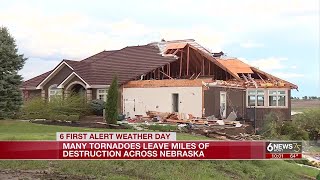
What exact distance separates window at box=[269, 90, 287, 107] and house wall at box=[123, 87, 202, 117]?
765 cm

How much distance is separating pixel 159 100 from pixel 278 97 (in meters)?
9.48

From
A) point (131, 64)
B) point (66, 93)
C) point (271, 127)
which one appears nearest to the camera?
point (271, 127)

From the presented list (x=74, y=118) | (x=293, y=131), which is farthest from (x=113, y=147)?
(x=293, y=131)

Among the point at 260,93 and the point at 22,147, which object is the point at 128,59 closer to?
the point at 260,93

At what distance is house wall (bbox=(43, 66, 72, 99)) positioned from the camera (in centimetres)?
3163

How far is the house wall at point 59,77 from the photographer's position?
3163 cm

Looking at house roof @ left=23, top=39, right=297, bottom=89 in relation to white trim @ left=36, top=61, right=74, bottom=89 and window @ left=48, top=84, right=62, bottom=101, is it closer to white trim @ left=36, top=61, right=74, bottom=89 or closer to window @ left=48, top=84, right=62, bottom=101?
white trim @ left=36, top=61, right=74, bottom=89

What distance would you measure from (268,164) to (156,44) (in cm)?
2322

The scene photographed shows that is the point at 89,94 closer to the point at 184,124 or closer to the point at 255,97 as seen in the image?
the point at 184,124

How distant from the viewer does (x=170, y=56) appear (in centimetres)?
3469

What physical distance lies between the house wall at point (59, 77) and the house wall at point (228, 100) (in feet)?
31.1

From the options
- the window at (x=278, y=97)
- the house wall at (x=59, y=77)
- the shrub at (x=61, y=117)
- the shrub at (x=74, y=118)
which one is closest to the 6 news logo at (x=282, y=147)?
the shrub at (x=74, y=118)

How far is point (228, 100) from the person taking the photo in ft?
103

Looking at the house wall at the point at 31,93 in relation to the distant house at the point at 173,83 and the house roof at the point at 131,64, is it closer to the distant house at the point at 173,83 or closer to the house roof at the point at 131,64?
the distant house at the point at 173,83
